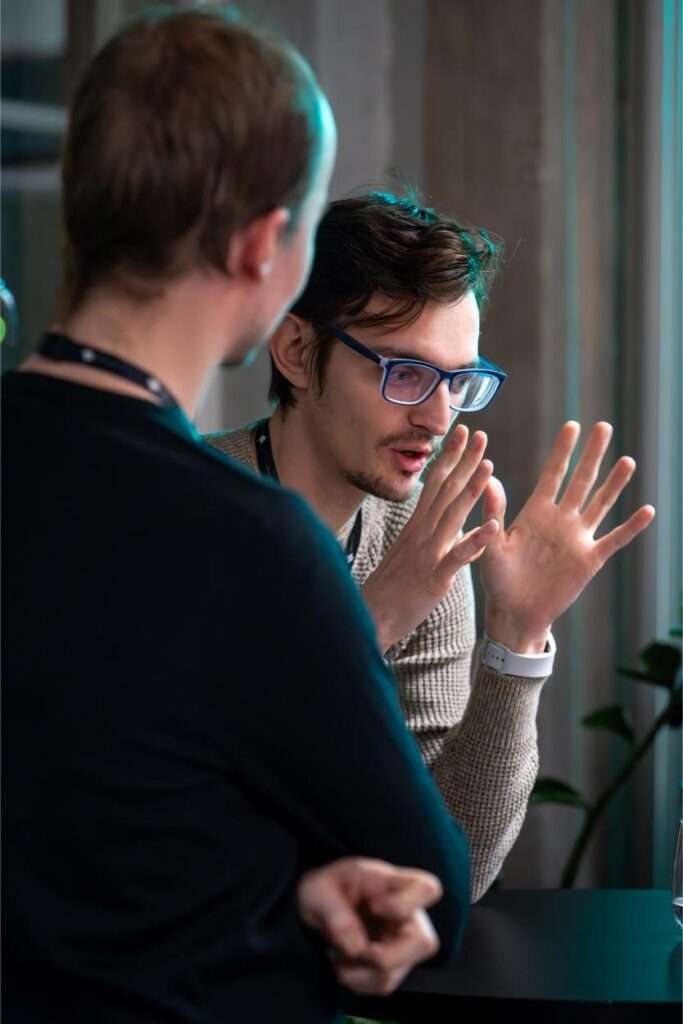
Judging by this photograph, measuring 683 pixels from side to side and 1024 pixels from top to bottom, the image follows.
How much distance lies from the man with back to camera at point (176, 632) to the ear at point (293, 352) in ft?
2.91

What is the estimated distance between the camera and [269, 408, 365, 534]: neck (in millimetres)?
1771

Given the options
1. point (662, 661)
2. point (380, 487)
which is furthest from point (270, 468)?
point (662, 661)

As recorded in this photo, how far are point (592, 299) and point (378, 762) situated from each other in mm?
2440

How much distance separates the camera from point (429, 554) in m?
1.46

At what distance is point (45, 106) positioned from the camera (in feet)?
9.91

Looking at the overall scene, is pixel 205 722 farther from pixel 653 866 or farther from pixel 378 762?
pixel 653 866

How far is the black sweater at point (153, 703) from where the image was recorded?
31.4 inches

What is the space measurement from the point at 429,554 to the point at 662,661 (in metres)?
1.60

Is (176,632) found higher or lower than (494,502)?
higher

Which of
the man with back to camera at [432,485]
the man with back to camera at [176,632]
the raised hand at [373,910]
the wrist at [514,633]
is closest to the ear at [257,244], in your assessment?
the man with back to camera at [176,632]

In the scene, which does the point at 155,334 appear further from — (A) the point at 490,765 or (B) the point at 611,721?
(B) the point at 611,721

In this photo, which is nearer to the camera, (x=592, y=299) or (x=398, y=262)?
(x=398, y=262)

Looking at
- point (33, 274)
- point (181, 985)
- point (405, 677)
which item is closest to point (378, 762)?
point (181, 985)

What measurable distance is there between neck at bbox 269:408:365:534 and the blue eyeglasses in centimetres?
16
